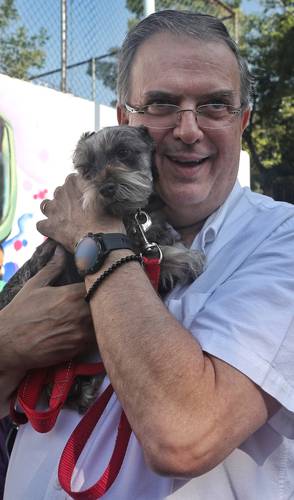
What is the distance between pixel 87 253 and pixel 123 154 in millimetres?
974

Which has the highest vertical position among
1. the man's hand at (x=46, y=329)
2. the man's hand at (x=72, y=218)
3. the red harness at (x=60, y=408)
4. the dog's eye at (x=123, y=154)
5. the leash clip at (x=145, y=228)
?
the dog's eye at (x=123, y=154)

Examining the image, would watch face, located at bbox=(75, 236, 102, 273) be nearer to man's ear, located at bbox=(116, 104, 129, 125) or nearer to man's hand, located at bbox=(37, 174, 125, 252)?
man's hand, located at bbox=(37, 174, 125, 252)

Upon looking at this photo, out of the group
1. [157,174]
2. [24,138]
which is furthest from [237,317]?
[24,138]

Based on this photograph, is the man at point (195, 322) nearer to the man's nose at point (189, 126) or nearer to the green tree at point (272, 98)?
the man's nose at point (189, 126)

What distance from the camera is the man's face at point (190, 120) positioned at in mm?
2230

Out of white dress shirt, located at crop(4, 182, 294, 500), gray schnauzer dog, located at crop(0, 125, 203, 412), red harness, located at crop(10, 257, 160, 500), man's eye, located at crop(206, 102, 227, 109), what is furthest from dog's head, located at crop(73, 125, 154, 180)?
white dress shirt, located at crop(4, 182, 294, 500)

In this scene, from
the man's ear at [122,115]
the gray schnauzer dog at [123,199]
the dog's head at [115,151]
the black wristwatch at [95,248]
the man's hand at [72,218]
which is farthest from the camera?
the man's ear at [122,115]

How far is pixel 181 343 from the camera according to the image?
1562mm

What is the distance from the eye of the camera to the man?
1512mm

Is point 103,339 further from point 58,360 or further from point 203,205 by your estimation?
point 203,205

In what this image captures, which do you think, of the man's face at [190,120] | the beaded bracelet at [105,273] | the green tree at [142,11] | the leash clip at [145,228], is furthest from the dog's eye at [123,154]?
the green tree at [142,11]

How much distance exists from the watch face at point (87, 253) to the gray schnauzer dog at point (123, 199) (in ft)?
0.98

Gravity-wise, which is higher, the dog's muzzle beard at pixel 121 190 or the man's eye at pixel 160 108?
the man's eye at pixel 160 108

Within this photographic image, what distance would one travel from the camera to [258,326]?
160 cm
